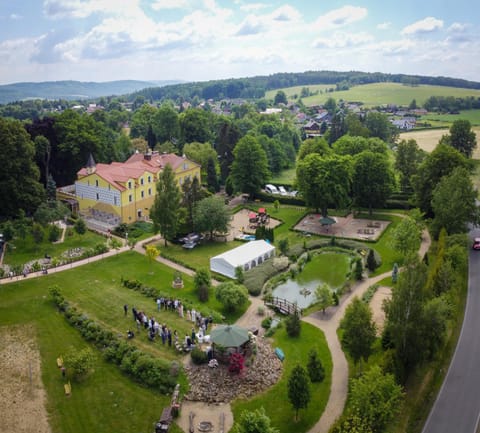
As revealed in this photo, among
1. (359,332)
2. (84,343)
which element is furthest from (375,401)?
(84,343)

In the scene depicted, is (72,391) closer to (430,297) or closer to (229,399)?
(229,399)

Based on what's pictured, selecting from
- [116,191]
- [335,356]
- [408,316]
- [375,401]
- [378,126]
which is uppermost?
[378,126]

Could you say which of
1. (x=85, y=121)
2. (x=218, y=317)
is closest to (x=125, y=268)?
(x=218, y=317)

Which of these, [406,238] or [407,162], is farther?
[407,162]

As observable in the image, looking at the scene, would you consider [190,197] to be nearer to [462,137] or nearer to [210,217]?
[210,217]

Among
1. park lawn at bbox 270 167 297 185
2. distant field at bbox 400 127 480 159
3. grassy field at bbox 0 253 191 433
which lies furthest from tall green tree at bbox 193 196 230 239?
distant field at bbox 400 127 480 159
